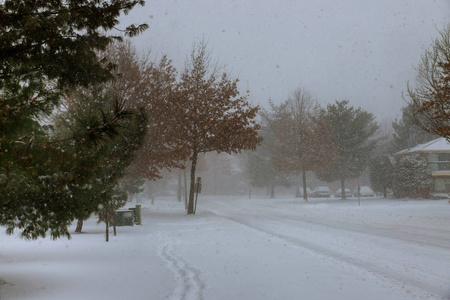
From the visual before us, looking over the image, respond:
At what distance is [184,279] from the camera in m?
6.65

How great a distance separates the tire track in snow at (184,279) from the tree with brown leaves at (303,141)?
1098 inches

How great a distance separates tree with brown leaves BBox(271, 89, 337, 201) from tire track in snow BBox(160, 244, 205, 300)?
27.9m

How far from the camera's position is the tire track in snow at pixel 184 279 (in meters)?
5.67

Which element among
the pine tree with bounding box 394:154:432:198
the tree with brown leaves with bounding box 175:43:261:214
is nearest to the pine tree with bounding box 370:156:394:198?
the pine tree with bounding box 394:154:432:198

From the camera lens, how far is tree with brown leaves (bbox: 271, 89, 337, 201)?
1399 inches

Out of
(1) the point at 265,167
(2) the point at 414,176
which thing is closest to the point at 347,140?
(2) the point at 414,176

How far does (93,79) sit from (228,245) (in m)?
5.97

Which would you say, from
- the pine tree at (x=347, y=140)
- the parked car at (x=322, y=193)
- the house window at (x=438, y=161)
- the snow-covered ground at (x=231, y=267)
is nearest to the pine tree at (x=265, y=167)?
the parked car at (x=322, y=193)

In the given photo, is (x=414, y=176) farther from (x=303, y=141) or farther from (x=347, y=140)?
(x=303, y=141)

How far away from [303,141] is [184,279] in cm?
3017

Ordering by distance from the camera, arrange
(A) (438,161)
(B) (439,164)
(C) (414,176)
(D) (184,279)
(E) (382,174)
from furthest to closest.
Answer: (E) (382,174) < (B) (439,164) < (A) (438,161) < (C) (414,176) < (D) (184,279)

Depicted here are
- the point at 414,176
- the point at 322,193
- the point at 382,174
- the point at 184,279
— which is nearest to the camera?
the point at 184,279

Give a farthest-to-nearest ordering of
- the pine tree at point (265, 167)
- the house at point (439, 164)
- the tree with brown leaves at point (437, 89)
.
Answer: the pine tree at point (265, 167) < the house at point (439, 164) < the tree with brown leaves at point (437, 89)

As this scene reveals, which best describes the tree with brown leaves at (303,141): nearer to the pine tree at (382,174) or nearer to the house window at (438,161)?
the pine tree at (382,174)
